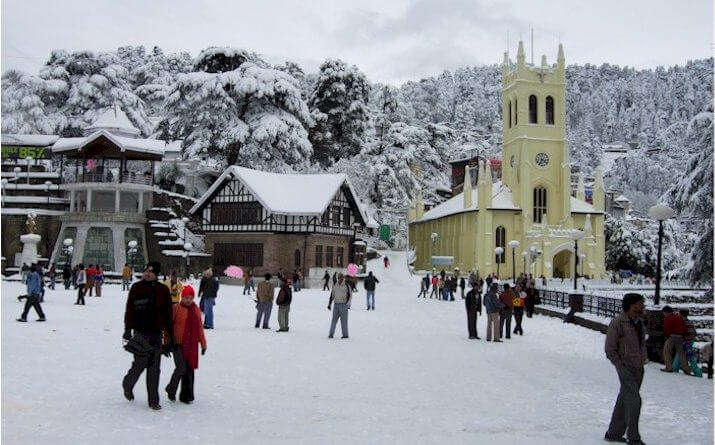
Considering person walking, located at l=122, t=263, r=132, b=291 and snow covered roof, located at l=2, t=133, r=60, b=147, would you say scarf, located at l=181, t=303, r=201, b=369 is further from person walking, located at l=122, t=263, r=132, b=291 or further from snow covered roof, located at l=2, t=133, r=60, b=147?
snow covered roof, located at l=2, t=133, r=60, b=147

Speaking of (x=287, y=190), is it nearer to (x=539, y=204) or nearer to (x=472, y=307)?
(x=472, y=307)

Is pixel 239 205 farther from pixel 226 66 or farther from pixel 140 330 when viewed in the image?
pixel 140 330

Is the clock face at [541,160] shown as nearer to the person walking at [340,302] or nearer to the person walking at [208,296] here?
the person walking at [208,296]

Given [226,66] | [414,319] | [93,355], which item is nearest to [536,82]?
[226,66]

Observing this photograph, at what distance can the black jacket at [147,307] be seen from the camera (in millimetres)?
8562

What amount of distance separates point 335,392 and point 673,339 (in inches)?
314

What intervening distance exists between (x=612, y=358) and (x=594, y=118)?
7872 inches

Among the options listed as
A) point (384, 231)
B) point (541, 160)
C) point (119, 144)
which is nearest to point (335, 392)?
point (119, 144)

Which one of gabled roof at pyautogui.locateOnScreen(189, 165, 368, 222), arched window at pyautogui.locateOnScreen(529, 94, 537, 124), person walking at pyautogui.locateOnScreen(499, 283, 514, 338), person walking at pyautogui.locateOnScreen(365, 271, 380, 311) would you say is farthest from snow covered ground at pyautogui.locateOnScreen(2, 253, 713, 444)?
arched window at pyautogui.locateOnScreen(529, 94, 537, 124)

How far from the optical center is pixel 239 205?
46.8 metres

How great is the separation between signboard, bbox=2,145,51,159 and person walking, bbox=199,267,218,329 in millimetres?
42429

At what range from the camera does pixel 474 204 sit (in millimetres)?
69312

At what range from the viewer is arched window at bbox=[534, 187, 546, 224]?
67.9m

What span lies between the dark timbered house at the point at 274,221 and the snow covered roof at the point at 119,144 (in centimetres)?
581
